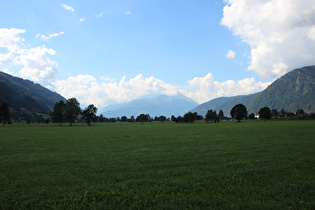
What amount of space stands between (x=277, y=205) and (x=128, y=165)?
28.5ft

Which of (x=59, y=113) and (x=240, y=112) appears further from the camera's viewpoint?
(x=240, y=112)

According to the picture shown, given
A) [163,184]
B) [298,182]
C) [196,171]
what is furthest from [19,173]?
[298,182]

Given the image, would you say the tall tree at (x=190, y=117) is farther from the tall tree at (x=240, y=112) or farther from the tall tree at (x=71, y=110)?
the tall tree at (x=71, y=110)


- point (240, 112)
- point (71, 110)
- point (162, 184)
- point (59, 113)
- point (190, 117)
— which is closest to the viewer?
point (162, 184)

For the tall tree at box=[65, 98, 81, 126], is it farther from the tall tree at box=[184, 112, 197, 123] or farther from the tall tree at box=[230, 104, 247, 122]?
the tall tree at box=[230, 104, 247, 122]

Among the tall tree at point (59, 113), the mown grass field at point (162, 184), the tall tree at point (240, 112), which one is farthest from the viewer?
the tall tree at point (240, 112)

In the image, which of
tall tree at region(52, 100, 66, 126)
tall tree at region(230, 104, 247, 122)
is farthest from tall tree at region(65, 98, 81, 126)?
tall tree at region(230, 104, 247, 122)

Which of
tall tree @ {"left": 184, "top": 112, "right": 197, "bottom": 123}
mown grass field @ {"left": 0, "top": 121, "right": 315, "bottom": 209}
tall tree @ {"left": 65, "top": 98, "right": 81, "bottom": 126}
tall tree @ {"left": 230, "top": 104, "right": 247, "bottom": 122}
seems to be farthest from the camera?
tall tree @ {"left": 184, "top": 112, "right": 197, "bottom": 123}

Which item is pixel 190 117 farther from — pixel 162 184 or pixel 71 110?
pixel 162 184

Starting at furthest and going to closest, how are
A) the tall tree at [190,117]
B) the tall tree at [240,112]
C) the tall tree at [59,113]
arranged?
the tall tree at [190,117] → the tall tree at [240,112] → the tall tree at [59,113]

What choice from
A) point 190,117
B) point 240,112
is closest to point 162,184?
point 240,112

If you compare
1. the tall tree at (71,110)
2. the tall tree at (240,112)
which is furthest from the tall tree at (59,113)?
the tall tree at (240,112)

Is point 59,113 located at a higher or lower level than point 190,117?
higher

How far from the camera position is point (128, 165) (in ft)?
40.8
